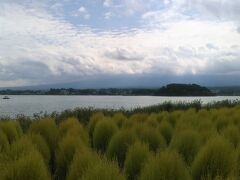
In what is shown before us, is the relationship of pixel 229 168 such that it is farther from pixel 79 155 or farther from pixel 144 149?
pixel 79 155

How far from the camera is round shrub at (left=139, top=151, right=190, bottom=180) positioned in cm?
585

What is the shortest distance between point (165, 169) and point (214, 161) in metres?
1.23

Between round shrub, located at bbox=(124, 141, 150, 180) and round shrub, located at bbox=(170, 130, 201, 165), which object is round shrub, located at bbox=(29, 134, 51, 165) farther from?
round shrub, located at bbox=(170, 130, 201, 165)

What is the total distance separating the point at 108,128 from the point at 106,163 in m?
5.59

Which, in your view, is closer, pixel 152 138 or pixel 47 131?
pixel 152 138

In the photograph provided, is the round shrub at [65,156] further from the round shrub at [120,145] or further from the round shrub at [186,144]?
the round shrub at [186,144]

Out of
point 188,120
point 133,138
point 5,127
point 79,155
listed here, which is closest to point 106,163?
point 79,155

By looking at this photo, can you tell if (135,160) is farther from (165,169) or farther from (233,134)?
(233,134)

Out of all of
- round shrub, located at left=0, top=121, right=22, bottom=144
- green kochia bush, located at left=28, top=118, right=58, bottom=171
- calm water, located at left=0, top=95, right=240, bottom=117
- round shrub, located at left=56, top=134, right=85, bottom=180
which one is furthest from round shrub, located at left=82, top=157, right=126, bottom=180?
calm water, located at left=0, top=95, right=240, bottom=117

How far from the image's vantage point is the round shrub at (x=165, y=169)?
585 centimetres

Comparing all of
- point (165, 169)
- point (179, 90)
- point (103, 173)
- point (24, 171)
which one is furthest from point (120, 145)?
point (179, 90)

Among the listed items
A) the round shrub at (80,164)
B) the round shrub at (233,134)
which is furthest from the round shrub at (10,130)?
the round shrub at (233,134)

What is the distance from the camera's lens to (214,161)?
266 inches

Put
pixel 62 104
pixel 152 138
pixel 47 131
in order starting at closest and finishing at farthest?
1. pixel 152 138
2. pixel 47 131
3. pixel 62 104
